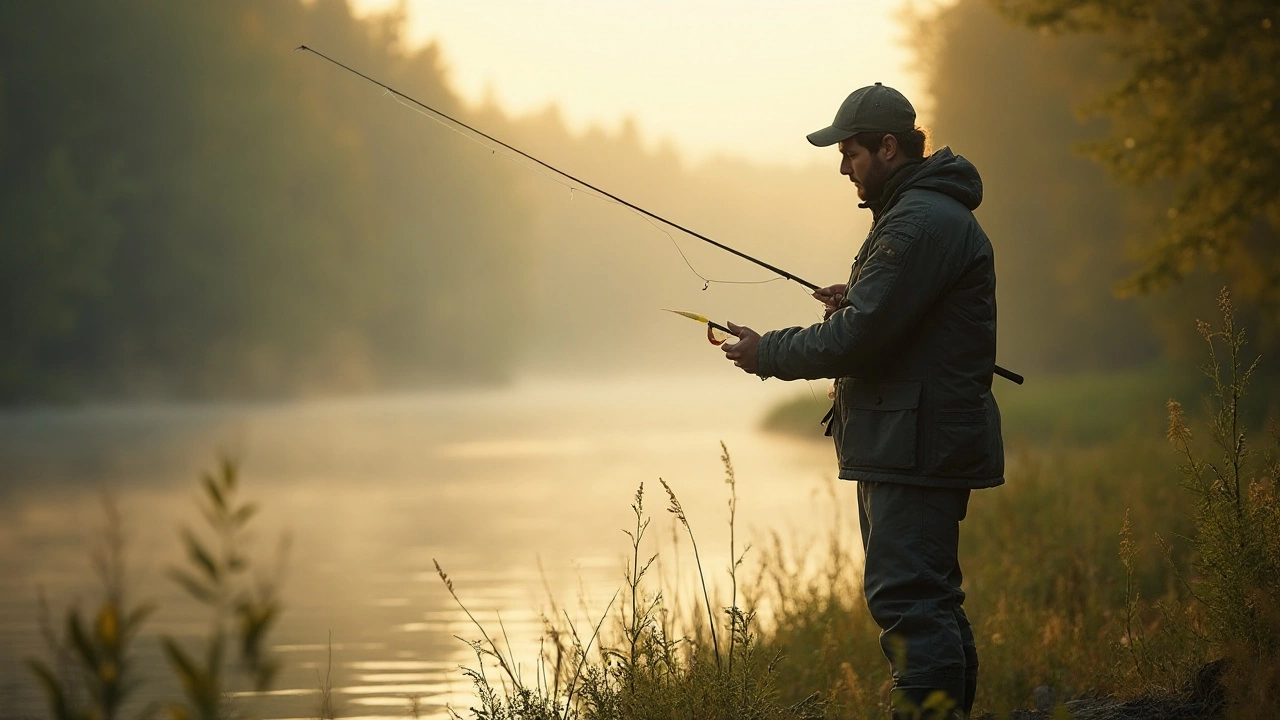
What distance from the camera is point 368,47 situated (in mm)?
61812

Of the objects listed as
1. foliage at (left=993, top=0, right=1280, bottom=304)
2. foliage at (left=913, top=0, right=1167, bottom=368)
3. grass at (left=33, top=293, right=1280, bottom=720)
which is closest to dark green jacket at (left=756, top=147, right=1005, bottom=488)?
grass at (left=33, top=293, right=1280, bottom=720)

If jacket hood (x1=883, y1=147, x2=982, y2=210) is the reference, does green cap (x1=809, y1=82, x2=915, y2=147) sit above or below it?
above

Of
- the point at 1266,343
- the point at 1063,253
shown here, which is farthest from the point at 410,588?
the point at 1063,253

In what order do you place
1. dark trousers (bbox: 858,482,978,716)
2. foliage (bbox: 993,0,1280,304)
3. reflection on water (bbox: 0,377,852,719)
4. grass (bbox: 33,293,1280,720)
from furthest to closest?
foliage (bbox: 993,0,1280,304) → reflection on water (bbox: 0,377,852,719) → dark trousers (bbox: 858,482,978,716) → grass (bbox: 33,293,1280,720)

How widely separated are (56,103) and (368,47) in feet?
66.0

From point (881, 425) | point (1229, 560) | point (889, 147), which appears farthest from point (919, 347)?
point (1229, 560)

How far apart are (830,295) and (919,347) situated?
57 cm

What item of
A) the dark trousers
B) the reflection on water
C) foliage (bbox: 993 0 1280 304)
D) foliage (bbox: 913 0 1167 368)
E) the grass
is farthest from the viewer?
foliage (bbox: 913 0 1167 368)

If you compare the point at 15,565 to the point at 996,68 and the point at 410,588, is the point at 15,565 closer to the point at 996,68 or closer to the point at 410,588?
the point at 410,588

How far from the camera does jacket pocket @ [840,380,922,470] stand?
12.4ft

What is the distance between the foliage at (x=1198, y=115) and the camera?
32.4ft

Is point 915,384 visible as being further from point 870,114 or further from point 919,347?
point 870,114

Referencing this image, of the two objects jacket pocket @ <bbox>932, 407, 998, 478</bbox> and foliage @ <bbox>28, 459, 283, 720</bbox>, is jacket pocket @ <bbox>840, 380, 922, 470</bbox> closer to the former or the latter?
jacket pocket @ <bbox>932, 407, 998, 478</bbox>

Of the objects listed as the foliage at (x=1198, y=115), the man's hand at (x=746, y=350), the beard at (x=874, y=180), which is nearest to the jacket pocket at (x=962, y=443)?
the man's hand at (x=746, y=350)
